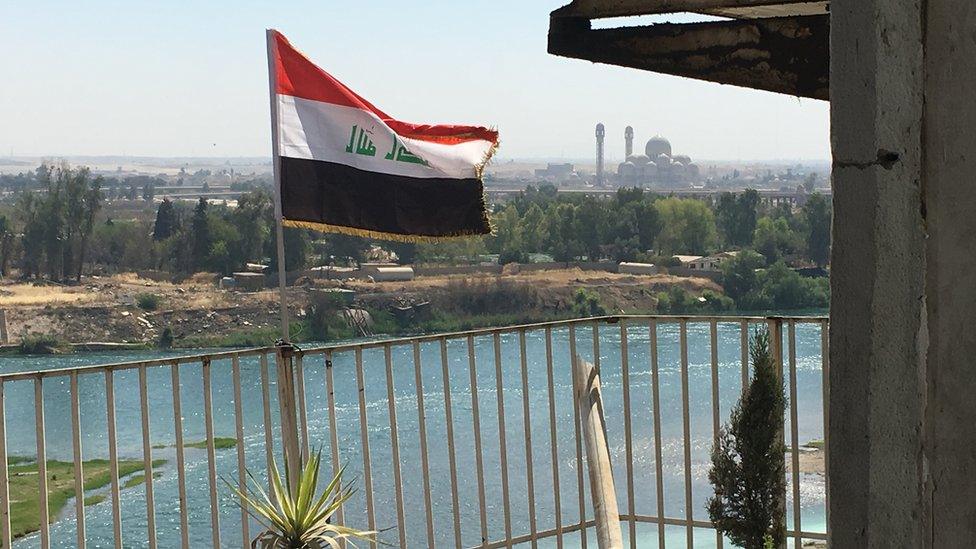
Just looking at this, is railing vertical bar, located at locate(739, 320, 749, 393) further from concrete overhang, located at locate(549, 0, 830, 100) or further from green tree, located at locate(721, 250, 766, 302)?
green tree, located at locate(721, 250, 766, 302)

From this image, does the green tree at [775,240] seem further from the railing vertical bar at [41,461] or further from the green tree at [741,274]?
the railing vertical bar at [41,461]

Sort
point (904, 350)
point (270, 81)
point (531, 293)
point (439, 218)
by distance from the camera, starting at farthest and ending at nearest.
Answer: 1. point (531, 293)
2. point (439, 218)
3. point (270, 81)
4. point (904, 350)

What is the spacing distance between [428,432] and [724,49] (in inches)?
864

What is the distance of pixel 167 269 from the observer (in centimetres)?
5078

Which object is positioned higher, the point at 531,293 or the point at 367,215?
the point at 367,215

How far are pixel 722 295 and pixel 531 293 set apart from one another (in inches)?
295

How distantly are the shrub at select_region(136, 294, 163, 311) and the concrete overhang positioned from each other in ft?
150

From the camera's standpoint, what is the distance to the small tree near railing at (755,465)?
12.1 ft

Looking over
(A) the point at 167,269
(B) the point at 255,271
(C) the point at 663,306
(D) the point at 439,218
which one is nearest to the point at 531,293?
(C) the point at 663,306

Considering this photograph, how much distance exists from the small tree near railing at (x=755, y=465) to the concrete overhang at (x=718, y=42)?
56.7 inches

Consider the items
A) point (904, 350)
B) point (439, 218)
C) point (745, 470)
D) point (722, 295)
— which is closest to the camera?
point (904, 350)

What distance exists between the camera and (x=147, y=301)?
47031mm

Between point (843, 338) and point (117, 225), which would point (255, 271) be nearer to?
point (117, 225)

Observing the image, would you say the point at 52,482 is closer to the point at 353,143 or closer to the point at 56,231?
the point at 353,143
